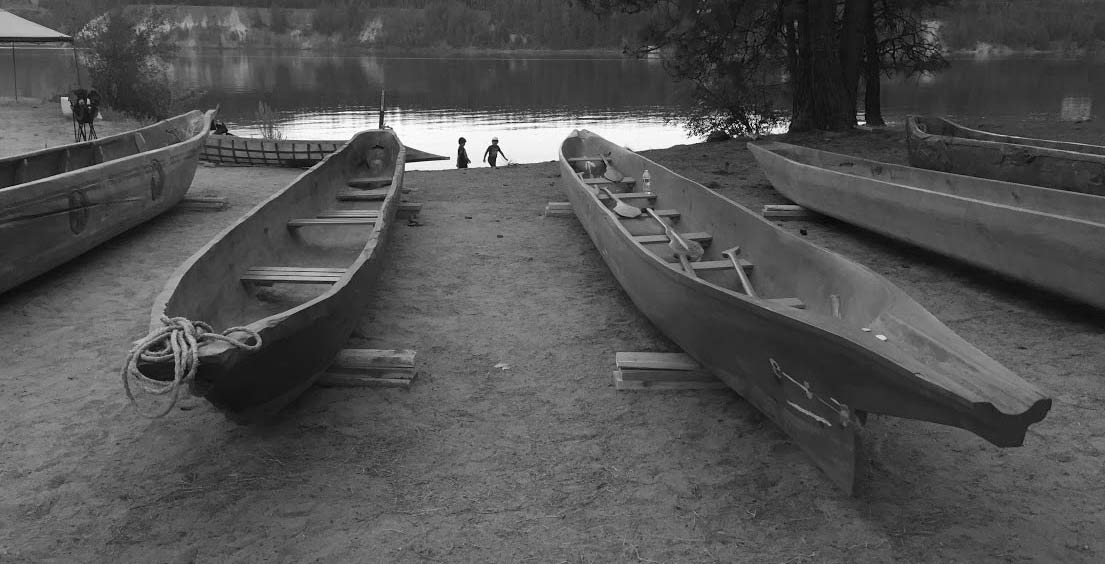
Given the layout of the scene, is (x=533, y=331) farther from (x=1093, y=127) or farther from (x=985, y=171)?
(x=1093, y=127)

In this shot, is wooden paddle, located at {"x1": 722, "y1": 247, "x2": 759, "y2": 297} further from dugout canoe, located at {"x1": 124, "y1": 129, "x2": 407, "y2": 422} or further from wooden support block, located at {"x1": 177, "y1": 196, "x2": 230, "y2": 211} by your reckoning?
wooden support block, located at {"x1": 177, "y1": 196, "x2": 230, "y2": 211}

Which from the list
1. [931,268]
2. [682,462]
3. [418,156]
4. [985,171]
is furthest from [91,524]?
[418,156]

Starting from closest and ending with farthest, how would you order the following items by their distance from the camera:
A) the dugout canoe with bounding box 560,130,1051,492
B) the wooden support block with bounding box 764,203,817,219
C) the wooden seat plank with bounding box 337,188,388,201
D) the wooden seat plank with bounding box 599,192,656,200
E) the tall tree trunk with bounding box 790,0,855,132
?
the dugout canoe with bounding box 560,130,1051,492, the wooden seat plank with bounding box 599,192,656,200, the wooden seat plank with bounding box 337,188,388,201, the wooden support block with bounding box 764,203,817,219, the tall tree trunk with bounding box 790,0,855,132

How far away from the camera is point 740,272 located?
450cm

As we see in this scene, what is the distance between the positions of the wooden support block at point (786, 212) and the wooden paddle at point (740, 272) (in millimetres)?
2928

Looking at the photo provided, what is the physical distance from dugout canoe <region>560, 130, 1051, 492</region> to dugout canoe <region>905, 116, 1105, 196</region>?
3.59 meters

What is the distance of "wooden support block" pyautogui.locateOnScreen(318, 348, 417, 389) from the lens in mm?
3889

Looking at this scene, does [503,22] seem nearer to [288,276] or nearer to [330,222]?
[330,222]

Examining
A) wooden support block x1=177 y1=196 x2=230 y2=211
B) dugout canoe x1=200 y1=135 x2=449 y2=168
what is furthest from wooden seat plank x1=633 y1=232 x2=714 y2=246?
dugout canoe x1=200 y1=135 x2=449 y2=168

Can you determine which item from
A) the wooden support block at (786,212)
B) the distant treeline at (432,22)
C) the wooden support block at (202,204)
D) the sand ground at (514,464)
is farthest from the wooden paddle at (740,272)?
the distant treeline at (432,22)

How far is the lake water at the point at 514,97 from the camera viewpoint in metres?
22.6

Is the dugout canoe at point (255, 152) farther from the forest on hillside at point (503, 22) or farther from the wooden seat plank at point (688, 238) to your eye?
the forest on hillside at point (503, 22)

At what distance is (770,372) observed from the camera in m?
3.05

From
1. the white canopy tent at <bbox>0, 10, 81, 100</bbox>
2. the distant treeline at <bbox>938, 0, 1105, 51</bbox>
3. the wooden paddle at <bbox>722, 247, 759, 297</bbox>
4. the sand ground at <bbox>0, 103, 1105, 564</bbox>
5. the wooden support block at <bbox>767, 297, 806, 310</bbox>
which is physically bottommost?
the sand ground at <bbox>0, 103, 1105, 564</bbox>
